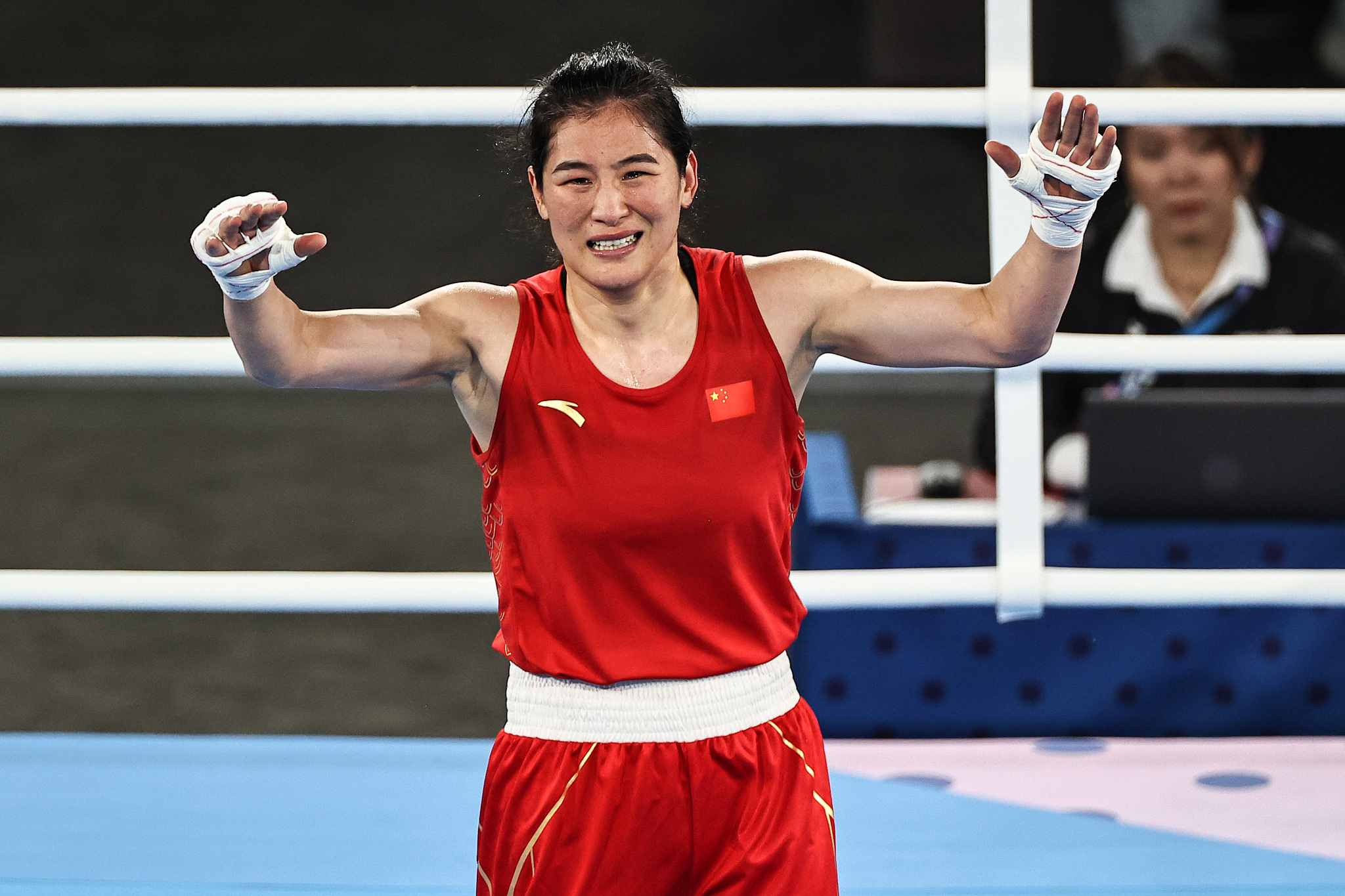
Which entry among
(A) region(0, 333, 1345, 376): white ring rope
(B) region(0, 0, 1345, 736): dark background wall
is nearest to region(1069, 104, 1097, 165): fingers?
(A) region(0, 333, 1345, 376): white ring rope

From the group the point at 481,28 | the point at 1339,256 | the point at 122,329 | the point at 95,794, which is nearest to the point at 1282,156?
the point at 481,28

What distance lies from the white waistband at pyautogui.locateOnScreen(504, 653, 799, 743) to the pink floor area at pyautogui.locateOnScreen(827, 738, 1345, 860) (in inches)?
25.8

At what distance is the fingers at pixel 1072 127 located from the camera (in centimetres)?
111

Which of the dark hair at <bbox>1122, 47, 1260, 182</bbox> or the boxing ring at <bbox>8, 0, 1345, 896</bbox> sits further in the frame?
the dark hair at <bbox>1122, 47, 1260, 182</bbox>

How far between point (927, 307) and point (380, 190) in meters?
8.35

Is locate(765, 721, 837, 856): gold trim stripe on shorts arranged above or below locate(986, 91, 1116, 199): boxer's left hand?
below

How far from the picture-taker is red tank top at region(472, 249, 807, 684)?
1.17 m

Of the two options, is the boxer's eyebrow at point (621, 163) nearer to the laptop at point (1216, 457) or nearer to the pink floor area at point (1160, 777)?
the pink floor area at point (1160, 777)

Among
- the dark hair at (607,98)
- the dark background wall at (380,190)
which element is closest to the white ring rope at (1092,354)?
the dark hair at (607,98)

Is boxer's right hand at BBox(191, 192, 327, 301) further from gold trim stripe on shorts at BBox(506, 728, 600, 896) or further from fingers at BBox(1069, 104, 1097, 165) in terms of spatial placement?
fingers at BBox(1069, 104, 1097, 165)

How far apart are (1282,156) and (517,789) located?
7996 mm

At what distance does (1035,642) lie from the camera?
80.4 inches

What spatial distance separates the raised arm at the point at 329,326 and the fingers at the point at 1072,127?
1.49ft

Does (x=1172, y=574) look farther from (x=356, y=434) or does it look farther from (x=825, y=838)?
(x=356, y=434)
